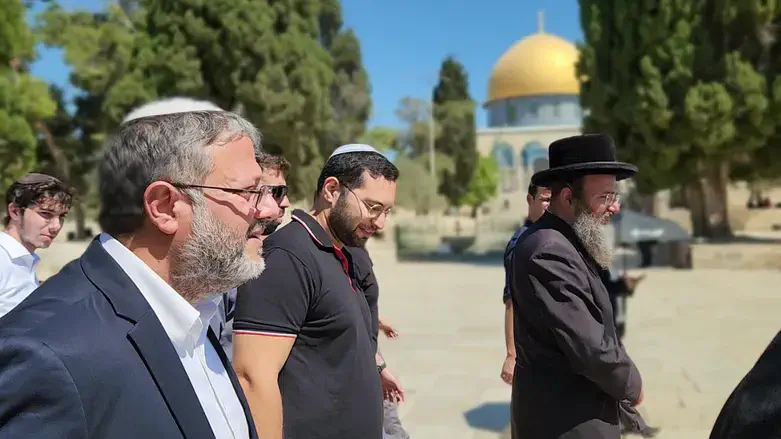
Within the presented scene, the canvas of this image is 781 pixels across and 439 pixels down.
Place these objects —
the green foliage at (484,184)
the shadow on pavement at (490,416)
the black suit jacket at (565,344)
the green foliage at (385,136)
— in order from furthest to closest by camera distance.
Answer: the green foliage at (484,184)
the green foliage at (385,136)
the shadow on pavement at (490,416)
the black suit jacket at (565,344)

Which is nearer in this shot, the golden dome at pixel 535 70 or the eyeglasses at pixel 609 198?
the eyeglasses at pixel 609 198

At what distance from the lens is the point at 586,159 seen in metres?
2.85

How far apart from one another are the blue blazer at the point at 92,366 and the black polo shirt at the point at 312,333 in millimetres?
908

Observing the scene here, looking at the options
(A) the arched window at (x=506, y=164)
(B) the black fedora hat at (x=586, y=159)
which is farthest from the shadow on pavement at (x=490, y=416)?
(A) the arched window at (x=506, y=164)

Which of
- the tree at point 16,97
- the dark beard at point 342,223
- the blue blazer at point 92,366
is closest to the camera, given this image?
the blue blazer at point 92,366

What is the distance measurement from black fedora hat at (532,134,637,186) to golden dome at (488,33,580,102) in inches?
2474

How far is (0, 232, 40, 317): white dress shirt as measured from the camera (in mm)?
3205

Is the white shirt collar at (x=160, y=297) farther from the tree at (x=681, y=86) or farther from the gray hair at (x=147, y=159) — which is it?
the tree at (x=681, y=86)

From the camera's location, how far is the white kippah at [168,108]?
155 centimetres

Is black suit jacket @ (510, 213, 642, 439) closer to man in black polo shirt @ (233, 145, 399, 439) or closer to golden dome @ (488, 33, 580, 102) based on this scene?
man in black polo shirt @ (233, 145, 399, 439)

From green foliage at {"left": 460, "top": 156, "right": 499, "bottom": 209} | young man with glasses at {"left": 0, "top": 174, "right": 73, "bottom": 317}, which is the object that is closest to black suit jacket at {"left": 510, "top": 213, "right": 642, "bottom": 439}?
young man with glasses at {"left": 0, "top": 174, "right": 73, "bottom": 317}

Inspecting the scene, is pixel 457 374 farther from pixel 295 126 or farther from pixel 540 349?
pixel 295 126

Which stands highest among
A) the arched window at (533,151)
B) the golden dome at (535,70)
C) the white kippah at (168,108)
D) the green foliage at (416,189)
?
the golden dome at (535,70)

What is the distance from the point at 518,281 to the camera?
283 centimetres
